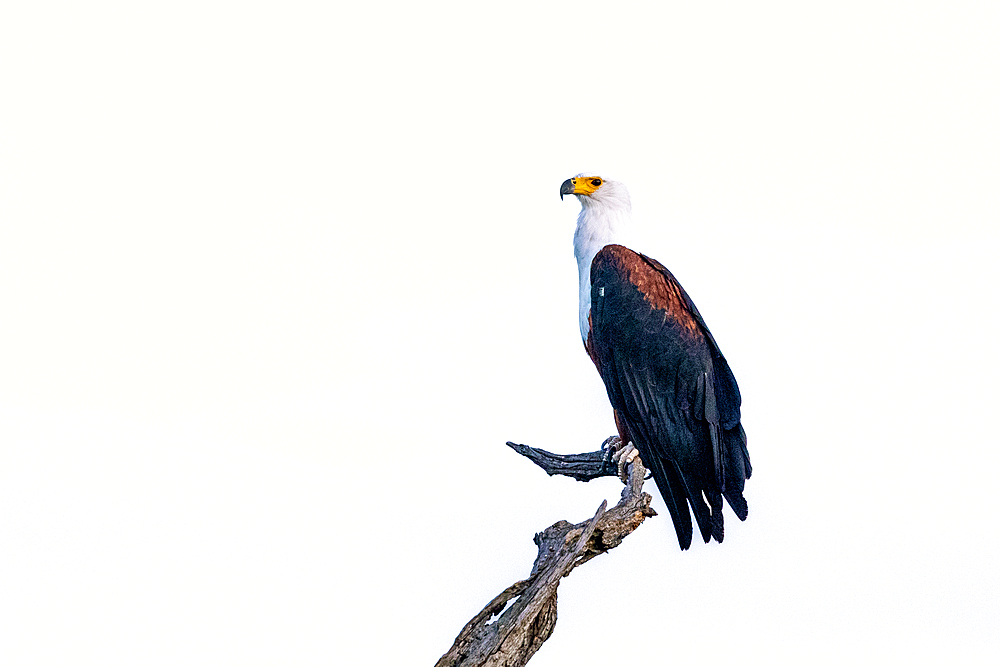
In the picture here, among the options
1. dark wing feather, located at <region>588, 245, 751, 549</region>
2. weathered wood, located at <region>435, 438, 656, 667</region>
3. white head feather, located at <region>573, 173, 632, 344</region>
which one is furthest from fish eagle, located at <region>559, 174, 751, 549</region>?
weathered wood, located at <region>435, 438, 656, 667</region>

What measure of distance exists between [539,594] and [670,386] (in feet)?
7.35

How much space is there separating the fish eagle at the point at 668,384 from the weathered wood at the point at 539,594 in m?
0.89

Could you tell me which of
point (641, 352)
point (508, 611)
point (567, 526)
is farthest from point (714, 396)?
point (508, 611)

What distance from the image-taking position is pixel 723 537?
8312 mm

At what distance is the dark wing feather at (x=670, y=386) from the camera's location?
8.50 meters

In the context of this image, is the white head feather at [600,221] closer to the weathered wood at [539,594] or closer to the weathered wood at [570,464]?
the weathered wood at [570,464]

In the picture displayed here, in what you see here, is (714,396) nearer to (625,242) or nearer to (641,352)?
(641,352)

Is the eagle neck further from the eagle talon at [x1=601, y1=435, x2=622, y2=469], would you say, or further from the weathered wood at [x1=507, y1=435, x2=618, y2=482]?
the weathered wood at [x1=507, y1=435, x2=618, y2=482]

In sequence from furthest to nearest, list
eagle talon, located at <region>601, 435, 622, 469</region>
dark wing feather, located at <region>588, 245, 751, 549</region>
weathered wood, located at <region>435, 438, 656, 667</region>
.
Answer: eagle talon, located at <region>601, 435, 622, 469</region>
dark wing feather, located at <region>588, 245, 751, 549</region>
weathered wood, located at <region>435, 438, 656, 667</region>

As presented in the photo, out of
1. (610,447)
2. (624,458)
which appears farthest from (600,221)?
(624,458)

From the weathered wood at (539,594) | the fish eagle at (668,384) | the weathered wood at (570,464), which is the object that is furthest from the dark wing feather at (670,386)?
the weathered wood at (539,594)

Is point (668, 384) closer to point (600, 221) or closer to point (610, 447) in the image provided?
point (610, 447)

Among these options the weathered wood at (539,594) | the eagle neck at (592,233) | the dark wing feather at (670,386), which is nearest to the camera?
the weathered wood at (539,594)

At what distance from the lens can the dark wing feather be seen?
8.50 m
